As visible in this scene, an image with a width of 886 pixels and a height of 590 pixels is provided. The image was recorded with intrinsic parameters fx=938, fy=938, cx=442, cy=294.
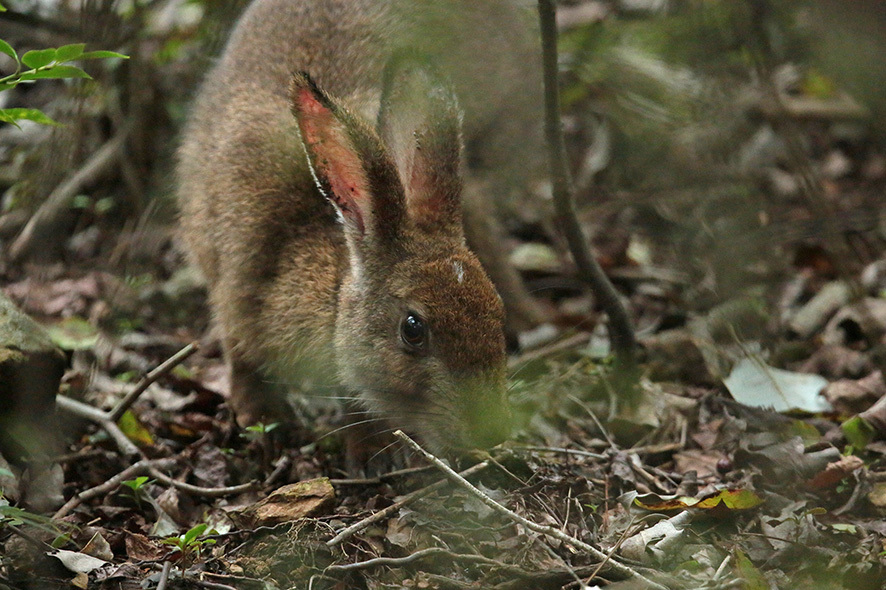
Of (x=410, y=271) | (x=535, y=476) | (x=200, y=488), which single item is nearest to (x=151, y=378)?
(x=200, y=488)

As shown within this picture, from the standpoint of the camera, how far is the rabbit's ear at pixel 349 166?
4.66m

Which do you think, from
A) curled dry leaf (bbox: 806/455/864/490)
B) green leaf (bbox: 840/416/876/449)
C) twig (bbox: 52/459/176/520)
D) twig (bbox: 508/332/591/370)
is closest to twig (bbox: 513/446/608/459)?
curled dry leaf (bbox: 806/455/864/490)

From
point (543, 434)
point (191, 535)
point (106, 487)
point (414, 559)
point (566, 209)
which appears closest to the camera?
point (191, 535)

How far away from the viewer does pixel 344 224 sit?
503 centimetres

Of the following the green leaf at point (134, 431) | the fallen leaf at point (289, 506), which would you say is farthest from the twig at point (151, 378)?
the fallen leaf at point (289, 506)

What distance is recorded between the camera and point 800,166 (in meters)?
3.37

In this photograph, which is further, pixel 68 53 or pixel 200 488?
pixel 200 488

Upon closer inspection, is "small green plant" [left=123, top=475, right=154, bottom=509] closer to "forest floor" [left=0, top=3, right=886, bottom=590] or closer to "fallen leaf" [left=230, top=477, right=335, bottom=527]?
"forest floor" [left=0, top=3, right=886, bottom=590]

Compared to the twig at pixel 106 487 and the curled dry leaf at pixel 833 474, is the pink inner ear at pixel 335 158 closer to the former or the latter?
the twig at pixel 106 487

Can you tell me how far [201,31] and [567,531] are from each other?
5117 mm

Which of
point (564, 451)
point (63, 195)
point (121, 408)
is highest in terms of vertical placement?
point (63, 195)

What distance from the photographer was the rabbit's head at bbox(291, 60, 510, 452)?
4484 mm

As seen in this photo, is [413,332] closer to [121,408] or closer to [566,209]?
[566,209]

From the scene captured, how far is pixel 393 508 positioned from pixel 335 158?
1.80 m
